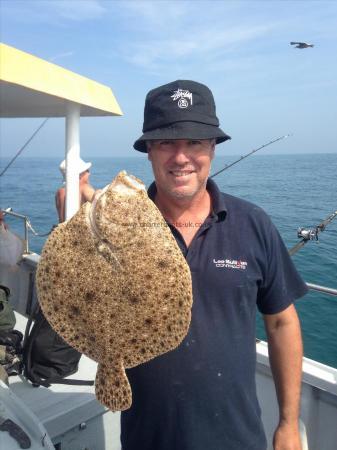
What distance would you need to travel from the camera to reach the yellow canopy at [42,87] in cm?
284

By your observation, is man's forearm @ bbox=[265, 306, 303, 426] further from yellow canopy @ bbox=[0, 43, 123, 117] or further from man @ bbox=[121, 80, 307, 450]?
yellow canopy @ bbox=[0, 43, 123, 117]

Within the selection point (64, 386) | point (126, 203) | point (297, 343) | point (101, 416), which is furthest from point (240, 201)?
point (64, 386)

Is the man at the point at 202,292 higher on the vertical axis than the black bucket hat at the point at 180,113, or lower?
lower

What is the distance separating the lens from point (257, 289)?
2.17 metres

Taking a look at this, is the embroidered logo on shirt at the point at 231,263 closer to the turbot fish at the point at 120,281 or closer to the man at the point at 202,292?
the man at the point at 202,292

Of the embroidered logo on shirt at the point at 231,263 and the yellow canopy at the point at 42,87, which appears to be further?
the yellow canopy at the point at 42,87

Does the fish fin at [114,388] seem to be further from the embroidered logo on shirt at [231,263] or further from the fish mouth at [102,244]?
the embroidered logo on shirt at [231,263]

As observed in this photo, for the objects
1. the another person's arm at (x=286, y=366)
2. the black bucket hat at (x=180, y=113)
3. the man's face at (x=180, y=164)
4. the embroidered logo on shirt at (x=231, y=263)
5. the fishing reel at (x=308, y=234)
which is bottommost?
the another person's arm at (x=286, y=366)

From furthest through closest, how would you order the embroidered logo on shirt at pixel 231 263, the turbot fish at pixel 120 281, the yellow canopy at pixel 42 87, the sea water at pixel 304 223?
the sea water at pixel 304 223 → the yellow canopy at pixel 42 87 → the embroidered logo on shirt at pixel 231 263 → the turbot fish at pixel 120 281

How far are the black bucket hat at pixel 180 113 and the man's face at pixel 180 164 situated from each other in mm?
71

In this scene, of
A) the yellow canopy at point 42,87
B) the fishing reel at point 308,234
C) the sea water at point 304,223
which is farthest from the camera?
the sea water at point 304,223

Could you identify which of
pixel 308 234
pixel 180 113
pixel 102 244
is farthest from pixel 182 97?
pixel 308 234

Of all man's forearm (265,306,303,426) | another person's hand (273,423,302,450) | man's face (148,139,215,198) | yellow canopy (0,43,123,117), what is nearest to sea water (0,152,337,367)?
yellow canopy (0,43,123,117)

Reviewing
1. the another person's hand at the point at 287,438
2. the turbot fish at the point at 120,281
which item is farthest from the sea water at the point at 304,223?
the turbot fish at the point at 120,281
